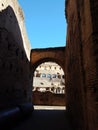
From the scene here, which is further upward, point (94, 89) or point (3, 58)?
point (3, 58)

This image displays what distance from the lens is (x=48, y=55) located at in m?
14.7

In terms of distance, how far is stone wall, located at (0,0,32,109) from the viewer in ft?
28.7

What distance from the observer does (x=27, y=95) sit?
13.0 metres

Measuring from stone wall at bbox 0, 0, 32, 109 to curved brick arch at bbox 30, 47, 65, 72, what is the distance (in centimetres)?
196

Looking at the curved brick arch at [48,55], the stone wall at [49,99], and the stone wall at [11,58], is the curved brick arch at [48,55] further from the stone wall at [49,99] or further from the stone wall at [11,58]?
the stone wall at [49,99]

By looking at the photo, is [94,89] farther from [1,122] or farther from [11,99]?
[11,99]

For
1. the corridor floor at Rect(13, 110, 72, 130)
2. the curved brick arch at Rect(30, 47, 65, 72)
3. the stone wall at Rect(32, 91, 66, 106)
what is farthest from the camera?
the stone wall at Rect(32, 91, 66, 106)

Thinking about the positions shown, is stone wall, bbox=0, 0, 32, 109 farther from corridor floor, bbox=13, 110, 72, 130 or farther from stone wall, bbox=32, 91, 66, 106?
stone wall, bbox=32, 91, 66, 106

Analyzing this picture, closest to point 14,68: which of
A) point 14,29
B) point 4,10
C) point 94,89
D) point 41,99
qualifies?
point 14,29

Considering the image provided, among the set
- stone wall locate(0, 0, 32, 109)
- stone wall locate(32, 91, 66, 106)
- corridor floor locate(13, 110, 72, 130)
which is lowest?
corridor floor locate(13, 110, 72, 130)

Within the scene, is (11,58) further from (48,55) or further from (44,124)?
(48,55)

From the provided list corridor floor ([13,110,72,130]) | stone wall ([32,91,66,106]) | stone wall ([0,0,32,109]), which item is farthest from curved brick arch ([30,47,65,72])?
corridor floor ([13,110,72,130])

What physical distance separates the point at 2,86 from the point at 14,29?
13.3 feet

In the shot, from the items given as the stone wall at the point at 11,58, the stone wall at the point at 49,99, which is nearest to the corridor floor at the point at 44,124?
the stone wall at the point at 11,58
